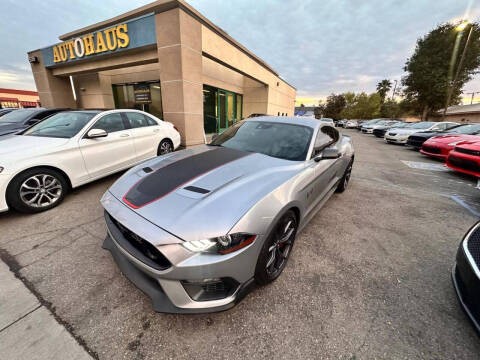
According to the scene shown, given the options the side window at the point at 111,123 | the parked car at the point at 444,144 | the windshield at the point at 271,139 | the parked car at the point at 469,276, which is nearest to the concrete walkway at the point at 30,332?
the windshield at the point at 271,139

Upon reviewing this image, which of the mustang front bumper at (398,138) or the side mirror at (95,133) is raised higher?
the side mirror at (95,133)

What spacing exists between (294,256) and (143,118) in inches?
175

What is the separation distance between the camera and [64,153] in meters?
3.08

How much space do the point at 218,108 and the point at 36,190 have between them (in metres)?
11.2

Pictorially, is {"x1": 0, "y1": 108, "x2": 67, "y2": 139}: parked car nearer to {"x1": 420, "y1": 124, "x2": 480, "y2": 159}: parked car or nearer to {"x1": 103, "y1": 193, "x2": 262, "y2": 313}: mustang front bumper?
{"x1": 103, "y1": 193, "x2": 262, "y2": 313}: mustang front bumper

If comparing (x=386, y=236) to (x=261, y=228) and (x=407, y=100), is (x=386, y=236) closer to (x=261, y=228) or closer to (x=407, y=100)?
(x=261, y=228)

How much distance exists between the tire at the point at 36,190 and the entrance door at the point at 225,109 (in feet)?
35.3

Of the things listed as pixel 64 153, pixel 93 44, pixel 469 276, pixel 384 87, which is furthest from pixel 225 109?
pixel 384 87

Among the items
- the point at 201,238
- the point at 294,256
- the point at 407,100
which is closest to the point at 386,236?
the point at 294,256

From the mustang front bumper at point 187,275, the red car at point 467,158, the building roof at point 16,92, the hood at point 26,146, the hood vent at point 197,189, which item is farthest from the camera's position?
the building roof at point 16,92

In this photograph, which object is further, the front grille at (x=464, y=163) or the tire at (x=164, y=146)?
the tire at (x=164, y=146)

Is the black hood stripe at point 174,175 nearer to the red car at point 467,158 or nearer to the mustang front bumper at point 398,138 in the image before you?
the red car at point 467,158

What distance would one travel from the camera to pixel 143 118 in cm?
465

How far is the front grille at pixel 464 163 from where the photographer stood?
4.61 meters
